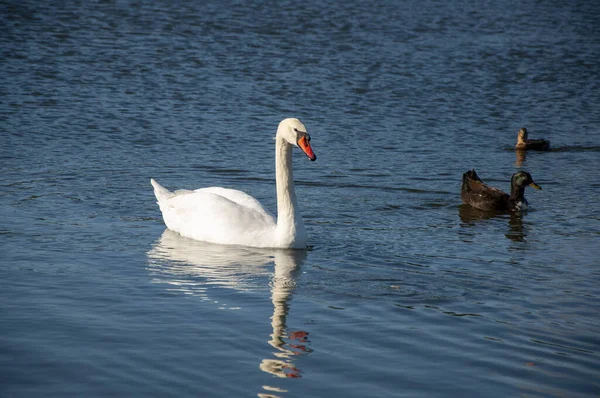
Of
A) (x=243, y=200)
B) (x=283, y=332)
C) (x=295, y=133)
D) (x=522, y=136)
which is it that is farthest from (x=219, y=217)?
(x=522, y=136)

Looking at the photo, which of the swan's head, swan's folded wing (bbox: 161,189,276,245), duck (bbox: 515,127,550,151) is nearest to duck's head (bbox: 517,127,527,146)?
duck (bbox: 515,127,550,151)

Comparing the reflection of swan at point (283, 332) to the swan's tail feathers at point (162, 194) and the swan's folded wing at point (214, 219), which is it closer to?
the swan's folded wing at point (214, 219)

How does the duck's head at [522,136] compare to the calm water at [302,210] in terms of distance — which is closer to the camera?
the calm water at [302,210]

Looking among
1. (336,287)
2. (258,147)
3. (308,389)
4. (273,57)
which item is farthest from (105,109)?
(308,389)

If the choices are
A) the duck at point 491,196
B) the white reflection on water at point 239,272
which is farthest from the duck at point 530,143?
the white reflection on water at point 239,272

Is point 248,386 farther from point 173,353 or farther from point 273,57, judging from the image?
point 273,57

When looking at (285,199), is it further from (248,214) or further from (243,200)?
(243,200)

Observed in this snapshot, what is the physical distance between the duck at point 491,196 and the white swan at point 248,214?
3.13m

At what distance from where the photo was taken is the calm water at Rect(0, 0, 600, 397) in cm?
629

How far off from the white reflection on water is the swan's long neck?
212 millimetres

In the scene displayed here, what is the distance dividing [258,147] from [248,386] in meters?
9.44

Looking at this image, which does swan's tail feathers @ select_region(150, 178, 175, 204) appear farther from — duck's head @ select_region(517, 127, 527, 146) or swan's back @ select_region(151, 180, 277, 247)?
duck's head @ select_region(517, 127, 527, 146)

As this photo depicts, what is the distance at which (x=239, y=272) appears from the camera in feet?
28.2

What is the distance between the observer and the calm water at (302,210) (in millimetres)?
6285
